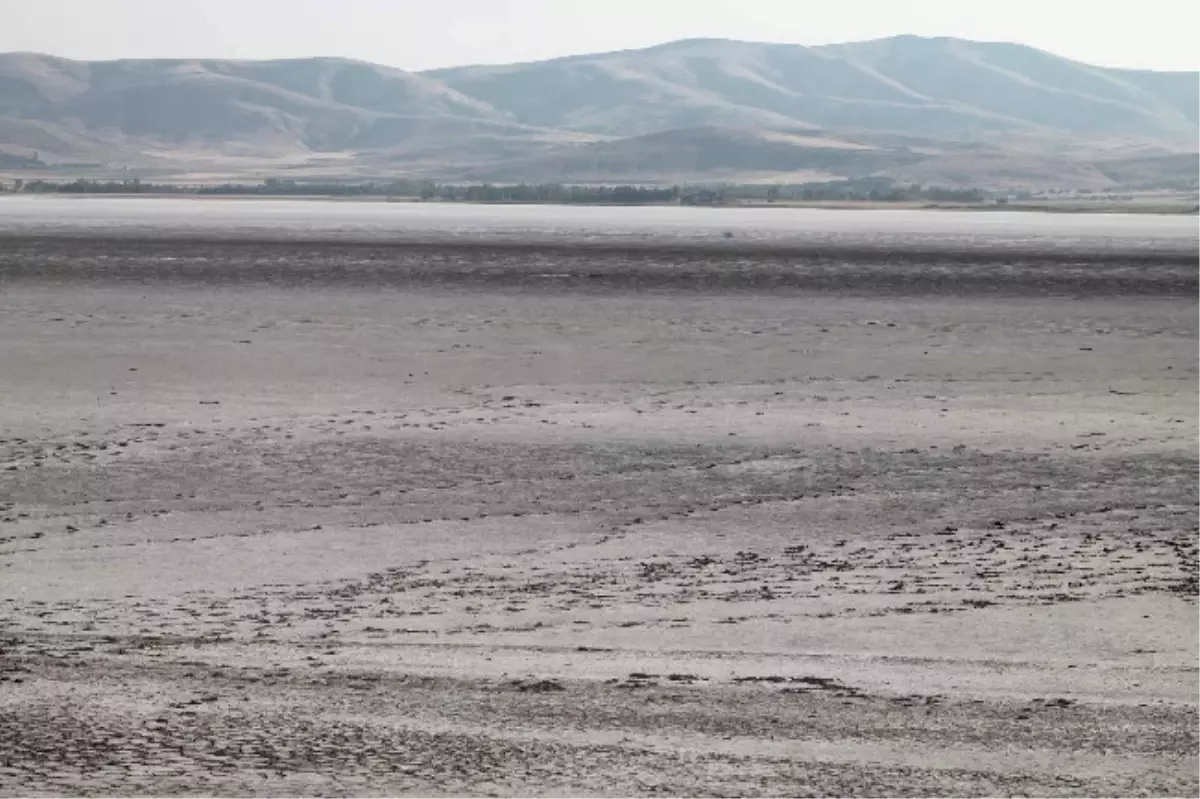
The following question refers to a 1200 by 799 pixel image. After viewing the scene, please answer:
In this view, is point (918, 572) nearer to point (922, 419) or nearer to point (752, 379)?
point (922, 419)

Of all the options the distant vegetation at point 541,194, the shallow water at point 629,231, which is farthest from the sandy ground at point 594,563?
the distant vegetation at point 541,194

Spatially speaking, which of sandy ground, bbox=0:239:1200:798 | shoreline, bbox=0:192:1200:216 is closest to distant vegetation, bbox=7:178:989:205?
shoreline, bbox=0:192:1200:216

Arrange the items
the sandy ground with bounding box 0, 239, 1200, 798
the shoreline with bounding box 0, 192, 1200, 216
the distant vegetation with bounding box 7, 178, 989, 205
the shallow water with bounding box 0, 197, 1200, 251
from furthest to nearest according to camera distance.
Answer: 1. the distant vegetation with bounding box 7, 178, 989, 205
2. the shoreline with bounding box 0, 192, 1200, 216
3. the shallow water with bounding box 0, 197, 1200, 251
4. the sandy ground with bounding box 0, 239, 1200, 798

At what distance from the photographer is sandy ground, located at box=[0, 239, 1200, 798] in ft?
25.6

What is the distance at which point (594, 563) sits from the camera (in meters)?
12.3

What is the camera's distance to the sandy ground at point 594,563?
7797 mm

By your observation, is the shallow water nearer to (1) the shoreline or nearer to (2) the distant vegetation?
(1) the shoreline

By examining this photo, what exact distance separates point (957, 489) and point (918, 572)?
3.53m

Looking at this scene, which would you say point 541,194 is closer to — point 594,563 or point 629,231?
point 629,231

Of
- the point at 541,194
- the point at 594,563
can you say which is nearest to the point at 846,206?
the point at 541,194

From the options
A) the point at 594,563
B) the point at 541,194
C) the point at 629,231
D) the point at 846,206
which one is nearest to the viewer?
the point at 594,563

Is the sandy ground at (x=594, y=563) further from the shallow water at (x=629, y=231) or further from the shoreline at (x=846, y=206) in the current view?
the shoreline at (x=846, y=206)

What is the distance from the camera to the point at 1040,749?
7.85 meters

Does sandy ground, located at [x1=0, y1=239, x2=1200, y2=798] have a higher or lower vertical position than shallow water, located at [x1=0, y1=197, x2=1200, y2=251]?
higher
